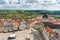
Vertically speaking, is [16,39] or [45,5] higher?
[16,39]

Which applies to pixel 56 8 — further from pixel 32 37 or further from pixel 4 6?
pixel 32 37

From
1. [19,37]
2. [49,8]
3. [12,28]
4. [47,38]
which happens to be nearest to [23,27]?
[12,28]

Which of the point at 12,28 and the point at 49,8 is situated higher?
the point at 12,28

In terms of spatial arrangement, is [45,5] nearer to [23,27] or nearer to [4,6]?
[4,6]

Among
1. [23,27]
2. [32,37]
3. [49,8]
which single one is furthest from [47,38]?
[49,8]

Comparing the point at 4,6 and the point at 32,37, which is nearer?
the point at 32,37

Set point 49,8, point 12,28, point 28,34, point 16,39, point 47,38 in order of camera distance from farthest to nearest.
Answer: point 49,8
point 12,28
point 28,34
point 16,39
point 47,38

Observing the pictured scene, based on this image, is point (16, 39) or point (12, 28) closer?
point (16, 39)

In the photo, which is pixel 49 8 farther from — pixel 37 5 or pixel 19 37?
pixel 19 37

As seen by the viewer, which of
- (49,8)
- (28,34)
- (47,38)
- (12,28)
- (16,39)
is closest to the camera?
(47,38)
